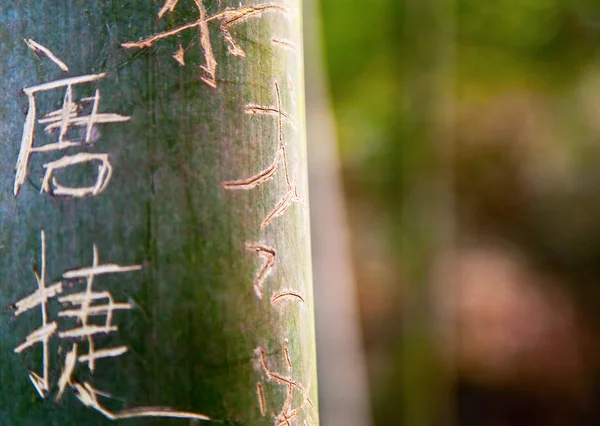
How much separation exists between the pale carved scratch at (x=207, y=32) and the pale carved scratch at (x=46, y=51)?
0.06 metres

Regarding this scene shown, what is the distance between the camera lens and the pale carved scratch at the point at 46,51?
0.63m

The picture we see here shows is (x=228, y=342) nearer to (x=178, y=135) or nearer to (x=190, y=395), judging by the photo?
(x=190, y=395)

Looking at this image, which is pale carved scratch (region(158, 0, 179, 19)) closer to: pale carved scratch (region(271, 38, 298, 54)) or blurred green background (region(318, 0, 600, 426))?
pale carved scratch (region(271, 38, 298, 54))

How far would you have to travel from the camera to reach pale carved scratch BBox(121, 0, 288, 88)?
0.63m

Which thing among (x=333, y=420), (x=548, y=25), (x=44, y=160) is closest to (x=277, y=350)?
(x=44, y=160)

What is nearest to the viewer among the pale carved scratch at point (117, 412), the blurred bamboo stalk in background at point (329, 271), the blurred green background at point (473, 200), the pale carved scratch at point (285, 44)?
the pale carved scratch at point (117, 412)

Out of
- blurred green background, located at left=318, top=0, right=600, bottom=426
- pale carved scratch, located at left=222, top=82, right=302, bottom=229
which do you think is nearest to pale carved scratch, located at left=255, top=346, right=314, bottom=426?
pale carved scratch, located at left=222, top=82, right=302, bottom=229

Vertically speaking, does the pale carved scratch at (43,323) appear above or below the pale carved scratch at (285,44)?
below

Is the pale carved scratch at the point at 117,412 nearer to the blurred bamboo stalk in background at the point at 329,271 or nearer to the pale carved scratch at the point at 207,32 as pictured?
the pale carved scratch at the point at 207,32

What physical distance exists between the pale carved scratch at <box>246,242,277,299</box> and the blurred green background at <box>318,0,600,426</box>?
332 cm

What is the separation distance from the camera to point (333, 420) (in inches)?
151

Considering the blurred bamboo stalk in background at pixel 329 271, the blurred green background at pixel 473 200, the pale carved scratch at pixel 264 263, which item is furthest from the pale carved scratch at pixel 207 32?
the blurred green background at pixel 473 200

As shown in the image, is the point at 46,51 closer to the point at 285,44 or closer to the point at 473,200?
the point at 285,44

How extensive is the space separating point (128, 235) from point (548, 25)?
4.65 m
